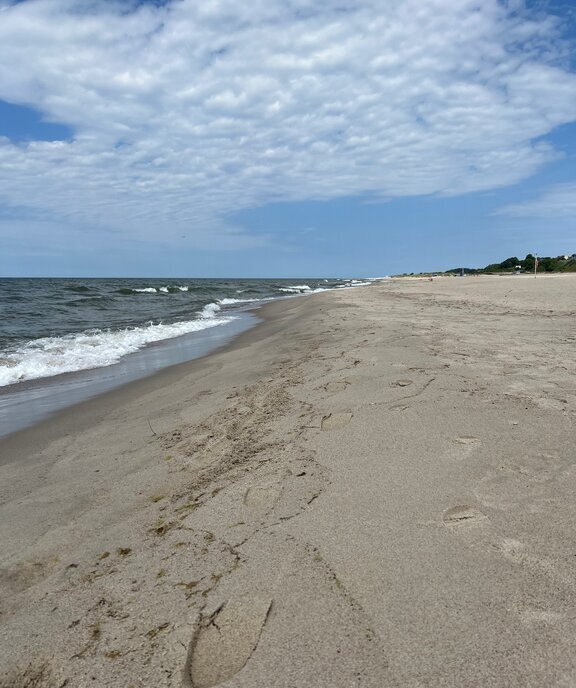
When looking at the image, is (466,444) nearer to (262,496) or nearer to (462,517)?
(462,517)

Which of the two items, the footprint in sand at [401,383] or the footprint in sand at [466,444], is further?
the footprint in sand at [401,383]

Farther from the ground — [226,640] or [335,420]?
[335,420]

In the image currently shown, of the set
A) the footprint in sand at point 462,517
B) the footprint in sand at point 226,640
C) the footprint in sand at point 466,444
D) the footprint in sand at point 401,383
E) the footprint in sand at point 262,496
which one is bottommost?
the footprint in sand at point 226,640

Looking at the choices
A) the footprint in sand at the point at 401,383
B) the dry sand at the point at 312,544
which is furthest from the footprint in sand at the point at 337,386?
the footprint in sand at the point at 401,383

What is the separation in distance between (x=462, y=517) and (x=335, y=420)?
1608mm

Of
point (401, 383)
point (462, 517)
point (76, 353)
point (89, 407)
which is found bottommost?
point (89, 407)

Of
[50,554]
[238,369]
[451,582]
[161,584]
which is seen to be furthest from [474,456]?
[238,369]

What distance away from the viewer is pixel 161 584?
209cm

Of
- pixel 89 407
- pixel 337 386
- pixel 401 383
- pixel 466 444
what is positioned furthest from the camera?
pixel 89 407

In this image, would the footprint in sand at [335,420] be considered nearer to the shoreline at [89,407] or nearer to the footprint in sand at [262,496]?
the footprint in sand at [262,496]

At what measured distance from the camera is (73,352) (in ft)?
34.4

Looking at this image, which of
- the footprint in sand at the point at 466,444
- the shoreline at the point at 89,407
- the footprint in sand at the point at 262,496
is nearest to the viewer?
the footprint in sand at the point at 262,496

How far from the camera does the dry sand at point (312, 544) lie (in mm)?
1613

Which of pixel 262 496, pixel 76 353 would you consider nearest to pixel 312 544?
pixel 262 496
